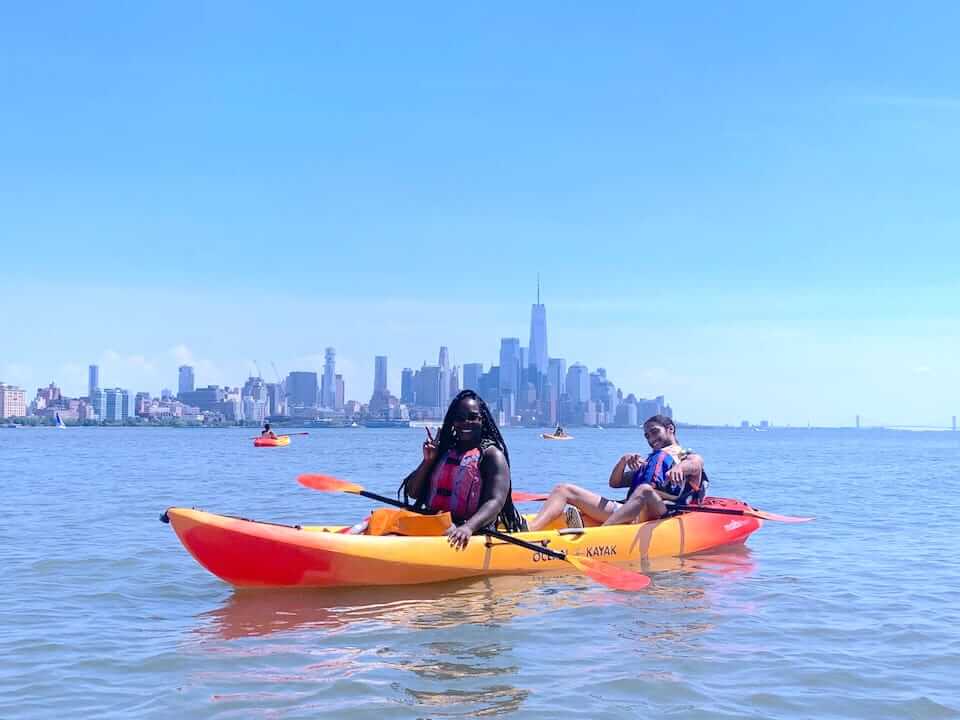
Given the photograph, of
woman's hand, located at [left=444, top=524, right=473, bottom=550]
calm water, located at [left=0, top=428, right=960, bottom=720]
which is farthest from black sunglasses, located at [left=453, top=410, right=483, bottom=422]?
calm water, located at [left=0, top=428, right=960, bottom=720]

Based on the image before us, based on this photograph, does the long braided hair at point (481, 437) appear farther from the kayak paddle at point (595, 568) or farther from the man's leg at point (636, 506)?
the man's leg at point (636, 506)

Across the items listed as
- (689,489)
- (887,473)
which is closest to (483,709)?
(689,489)

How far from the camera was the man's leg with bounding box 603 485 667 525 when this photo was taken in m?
10.4

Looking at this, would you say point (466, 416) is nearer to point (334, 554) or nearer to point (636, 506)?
point (334, 554)

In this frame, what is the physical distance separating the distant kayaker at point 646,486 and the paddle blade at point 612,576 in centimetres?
169

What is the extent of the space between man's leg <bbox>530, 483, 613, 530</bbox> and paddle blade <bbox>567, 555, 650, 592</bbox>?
4.90 ft

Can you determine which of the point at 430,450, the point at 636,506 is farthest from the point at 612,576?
the point at 636,506

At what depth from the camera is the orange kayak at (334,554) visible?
8.05 m

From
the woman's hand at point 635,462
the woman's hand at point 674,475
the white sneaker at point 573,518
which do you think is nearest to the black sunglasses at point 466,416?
the white sneaker at point 573,518

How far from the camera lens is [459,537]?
8328 mm

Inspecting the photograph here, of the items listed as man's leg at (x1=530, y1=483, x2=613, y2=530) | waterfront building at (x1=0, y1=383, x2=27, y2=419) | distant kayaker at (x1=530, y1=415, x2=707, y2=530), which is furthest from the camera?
waterfront building at (x1=0, y1=383, x2=27, y2=419)

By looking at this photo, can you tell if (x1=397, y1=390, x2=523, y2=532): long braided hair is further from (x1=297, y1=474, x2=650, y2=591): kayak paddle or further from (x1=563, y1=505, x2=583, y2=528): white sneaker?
(x1=563, y1=505, x2=583, y2=528): white sneaker

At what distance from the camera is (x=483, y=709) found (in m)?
5.19

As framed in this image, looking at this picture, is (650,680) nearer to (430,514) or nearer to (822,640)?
(822,640)
